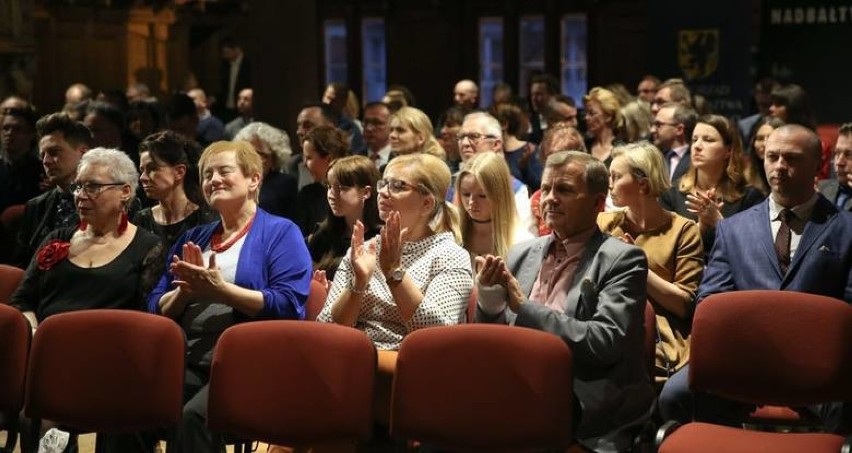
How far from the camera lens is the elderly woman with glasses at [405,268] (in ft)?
13.6

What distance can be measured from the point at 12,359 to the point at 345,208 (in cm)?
168

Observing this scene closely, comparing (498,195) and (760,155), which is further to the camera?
(760,155)

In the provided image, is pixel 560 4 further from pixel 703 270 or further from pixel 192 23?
pixel 703 270

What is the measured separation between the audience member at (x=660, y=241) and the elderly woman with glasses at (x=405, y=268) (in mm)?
755

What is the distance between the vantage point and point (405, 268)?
4.35 meters

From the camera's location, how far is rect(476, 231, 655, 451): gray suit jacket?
3.81 meters

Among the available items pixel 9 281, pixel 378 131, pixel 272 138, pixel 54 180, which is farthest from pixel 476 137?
pixel 9 281

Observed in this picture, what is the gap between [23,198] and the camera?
7016mm

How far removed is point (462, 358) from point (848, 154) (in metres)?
2.83

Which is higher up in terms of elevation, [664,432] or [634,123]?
[634,123]

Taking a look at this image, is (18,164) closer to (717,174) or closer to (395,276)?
(395,276)

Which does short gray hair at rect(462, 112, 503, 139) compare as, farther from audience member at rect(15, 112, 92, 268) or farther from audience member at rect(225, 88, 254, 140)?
→ audience member at rect(225, 88, 254, 140)

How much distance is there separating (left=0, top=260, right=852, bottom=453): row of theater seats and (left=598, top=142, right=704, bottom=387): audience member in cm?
74

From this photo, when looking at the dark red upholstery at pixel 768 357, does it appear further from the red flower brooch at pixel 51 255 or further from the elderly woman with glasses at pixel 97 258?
the red flower brooch at pixel 51 255
